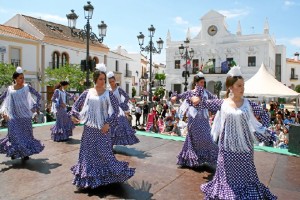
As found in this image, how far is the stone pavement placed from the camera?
14.2ft

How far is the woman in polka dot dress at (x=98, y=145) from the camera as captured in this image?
14.1 ft

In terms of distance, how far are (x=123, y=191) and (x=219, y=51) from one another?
36.9 meters

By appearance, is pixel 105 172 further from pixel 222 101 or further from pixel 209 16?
pixel 209 16

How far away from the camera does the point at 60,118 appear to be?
8.34 metres

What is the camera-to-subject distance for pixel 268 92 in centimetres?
1353

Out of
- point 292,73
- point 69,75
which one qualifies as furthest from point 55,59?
point 292,73

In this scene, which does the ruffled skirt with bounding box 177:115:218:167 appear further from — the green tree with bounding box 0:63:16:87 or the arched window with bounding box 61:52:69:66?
the arched window with bounding box 61:52:69:66

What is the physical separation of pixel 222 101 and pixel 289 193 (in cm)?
199

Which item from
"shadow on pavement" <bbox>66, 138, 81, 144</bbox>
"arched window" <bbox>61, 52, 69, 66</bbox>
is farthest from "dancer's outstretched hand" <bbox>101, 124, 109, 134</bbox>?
"arched window" <bbox>61, 52, 69, 66</bbox>

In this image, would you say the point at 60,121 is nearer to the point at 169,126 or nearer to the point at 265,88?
the point at 169,126

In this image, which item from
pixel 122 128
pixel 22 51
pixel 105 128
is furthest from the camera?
pixel 22 51

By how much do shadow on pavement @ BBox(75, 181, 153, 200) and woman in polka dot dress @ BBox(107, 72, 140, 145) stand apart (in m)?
2.16

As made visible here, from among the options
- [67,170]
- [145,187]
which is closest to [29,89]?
[67,170]

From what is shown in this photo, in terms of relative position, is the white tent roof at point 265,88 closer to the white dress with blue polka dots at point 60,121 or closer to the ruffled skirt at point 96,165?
the white dress with blue polka dots at point 60,121
